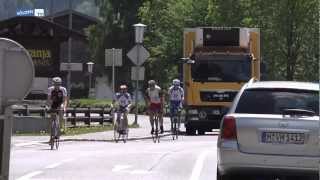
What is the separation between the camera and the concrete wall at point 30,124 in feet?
94.1

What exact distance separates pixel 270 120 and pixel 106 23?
230 ft

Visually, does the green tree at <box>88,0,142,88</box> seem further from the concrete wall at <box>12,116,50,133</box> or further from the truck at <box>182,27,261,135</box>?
the concrete wall at <box>12,116,50,133</box>

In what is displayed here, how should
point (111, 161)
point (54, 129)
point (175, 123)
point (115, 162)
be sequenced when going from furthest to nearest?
point (175, 123)
point (54, 129)
point (111, 161)
point (115, 162)

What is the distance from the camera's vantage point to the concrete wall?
28672mm

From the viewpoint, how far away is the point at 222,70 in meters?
28.6

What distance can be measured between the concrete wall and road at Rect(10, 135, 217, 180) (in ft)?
22.4

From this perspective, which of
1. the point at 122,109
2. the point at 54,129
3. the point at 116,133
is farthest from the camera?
the point at 116,133

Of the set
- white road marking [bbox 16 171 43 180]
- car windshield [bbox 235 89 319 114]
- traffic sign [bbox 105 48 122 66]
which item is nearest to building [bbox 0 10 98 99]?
traffic sign [bbox 105 48 122 66]

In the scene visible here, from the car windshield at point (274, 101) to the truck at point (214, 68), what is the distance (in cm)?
1734

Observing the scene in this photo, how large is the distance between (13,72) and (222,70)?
66.0 feet

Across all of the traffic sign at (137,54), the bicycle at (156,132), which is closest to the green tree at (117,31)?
the traffic sign at (137,54)

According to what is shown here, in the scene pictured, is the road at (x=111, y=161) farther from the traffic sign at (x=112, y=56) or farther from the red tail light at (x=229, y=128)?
the traffic sign at (x=112, y=56)

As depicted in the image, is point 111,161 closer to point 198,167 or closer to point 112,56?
point 198,167

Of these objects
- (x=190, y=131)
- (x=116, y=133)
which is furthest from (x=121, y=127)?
(x=190, y=131)
